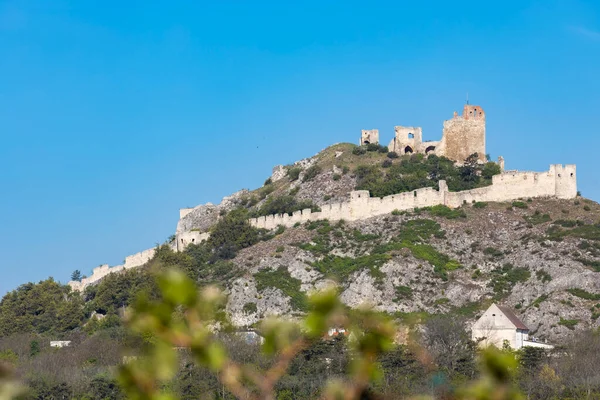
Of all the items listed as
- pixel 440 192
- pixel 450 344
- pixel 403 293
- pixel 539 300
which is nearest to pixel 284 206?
pixel 440 192

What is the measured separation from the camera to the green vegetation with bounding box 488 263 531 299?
56062mm

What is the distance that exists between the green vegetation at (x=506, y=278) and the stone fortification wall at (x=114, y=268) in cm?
2514

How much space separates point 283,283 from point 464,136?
19.9m

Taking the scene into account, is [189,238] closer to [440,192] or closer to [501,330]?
[440,192]

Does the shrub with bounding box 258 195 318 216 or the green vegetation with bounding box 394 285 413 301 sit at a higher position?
the shrub with bounding box 258 195 318 216

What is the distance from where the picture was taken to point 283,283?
192 ft

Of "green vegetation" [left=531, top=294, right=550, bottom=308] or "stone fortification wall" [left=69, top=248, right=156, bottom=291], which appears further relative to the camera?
"stone fortification wall" [left=69, top=248, right=156, bottom=291]

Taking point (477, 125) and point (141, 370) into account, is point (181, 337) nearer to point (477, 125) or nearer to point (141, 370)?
point (141, 370)

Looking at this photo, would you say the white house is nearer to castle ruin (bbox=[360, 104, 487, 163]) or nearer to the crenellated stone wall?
the crenellated stone wall

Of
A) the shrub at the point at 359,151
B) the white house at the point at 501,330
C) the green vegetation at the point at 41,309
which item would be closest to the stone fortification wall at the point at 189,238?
the green vegetation at the point at 41,309

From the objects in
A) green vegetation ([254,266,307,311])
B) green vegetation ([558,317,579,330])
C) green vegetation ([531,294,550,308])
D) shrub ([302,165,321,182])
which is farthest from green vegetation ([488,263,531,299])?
shrub ([302,165,321,182])

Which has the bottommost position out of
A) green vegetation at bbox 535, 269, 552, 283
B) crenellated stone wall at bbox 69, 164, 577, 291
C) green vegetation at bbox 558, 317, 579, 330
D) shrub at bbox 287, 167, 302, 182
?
green vegetation at bbox 558, 317, 579, 330

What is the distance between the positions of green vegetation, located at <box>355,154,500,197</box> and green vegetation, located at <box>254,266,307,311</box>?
9483mm

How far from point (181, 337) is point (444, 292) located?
54162 millimetres
